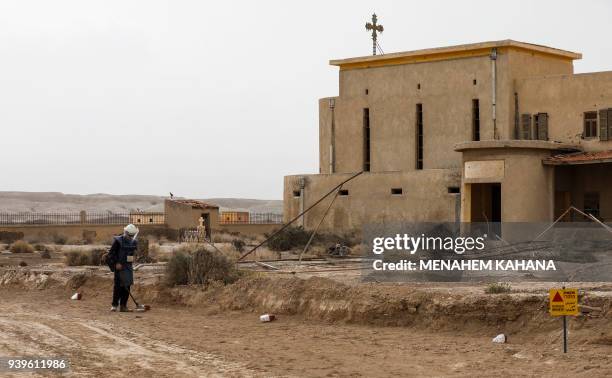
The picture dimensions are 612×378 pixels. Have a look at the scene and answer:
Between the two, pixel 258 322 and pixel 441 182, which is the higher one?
pixel 441 182

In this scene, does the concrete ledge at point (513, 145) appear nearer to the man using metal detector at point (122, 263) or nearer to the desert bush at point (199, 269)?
the desert bush at point (199, 269)

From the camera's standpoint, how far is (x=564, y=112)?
35062mm

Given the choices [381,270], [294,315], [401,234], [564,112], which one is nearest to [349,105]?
[564,112]

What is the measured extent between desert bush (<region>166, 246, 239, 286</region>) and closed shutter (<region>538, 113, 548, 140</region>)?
57.2ft

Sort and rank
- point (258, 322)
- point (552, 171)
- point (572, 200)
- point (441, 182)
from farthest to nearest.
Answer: point (441, 182), point (572, 200), point (552, 171), point (258, 322)

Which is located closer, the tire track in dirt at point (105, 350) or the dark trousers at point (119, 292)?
the tire track in dirt at point (105, 350)

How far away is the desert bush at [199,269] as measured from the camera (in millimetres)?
21344

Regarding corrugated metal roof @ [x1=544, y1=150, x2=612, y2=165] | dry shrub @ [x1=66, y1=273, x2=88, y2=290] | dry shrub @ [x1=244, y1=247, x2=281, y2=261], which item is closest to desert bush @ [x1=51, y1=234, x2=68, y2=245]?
dry shrub @ [x1=244, y1=247, x2=281, y2=261]

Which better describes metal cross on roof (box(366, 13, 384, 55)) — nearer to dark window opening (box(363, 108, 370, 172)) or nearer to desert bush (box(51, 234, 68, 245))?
dark window opening (box(363, 108, 370, 172))

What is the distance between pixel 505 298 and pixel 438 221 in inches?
773

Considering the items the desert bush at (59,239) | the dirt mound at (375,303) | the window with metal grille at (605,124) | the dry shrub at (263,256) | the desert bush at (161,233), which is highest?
the window with metal grille at (605,124)

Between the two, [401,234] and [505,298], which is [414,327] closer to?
[505,298]

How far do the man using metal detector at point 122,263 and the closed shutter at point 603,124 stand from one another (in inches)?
785

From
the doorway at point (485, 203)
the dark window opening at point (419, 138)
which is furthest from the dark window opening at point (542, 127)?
the dark window opening at point (419, 138)
